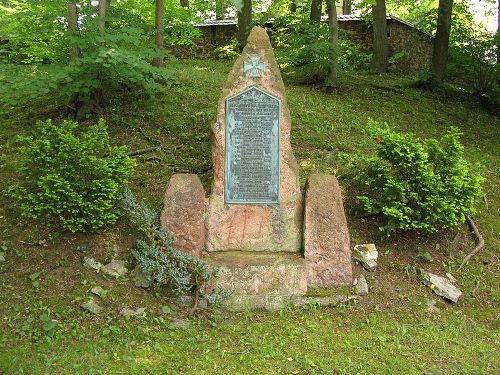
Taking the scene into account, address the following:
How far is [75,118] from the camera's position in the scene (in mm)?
9328

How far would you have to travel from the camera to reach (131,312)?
559 cm

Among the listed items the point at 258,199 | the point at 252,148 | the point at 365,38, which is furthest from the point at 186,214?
the point at 365,38

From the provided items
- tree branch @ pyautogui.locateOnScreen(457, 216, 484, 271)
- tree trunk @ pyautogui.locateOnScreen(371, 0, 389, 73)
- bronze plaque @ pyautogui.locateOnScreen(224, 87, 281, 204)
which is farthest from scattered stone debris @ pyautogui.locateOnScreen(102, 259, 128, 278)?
tree trunk @ pyautogui.locateOnScreen(371, 0, 389, 73)

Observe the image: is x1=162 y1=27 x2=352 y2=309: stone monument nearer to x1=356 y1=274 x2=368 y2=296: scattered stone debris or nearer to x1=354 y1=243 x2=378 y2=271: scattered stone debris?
x1=356 y1=274 x2=368 y2=296: scattered stone debris

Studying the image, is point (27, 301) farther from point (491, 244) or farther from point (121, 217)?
point (491, 244)

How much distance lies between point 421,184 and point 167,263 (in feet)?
10.7

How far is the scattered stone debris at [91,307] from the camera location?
5.53 metres

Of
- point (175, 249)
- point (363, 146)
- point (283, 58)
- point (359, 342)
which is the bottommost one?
point (359, 342)

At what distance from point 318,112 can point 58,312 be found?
6.84 metres

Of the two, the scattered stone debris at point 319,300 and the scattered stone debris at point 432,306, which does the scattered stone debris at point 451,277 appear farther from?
the scattered stone debris at point 319,300

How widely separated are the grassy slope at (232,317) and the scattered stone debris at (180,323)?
0.22 ft

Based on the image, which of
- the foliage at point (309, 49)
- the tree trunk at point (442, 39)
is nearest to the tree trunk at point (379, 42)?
the tree trunk at point (442, 39)

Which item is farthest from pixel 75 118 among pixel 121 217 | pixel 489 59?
pixel 489 59

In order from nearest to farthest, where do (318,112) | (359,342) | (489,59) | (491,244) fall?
(359,342) → (491,244) → (318,112) → (489,59)
